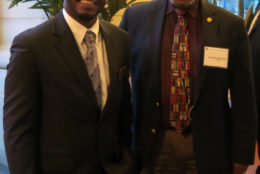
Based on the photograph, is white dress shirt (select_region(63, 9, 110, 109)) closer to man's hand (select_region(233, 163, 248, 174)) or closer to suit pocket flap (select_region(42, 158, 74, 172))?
suit pocket flap (select_region(42, 158, 74, 172))

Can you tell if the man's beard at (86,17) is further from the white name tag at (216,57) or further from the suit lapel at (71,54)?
the white name tag at (216,57)

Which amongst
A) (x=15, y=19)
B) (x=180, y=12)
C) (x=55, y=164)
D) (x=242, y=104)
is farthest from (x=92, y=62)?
(x=15, y=19)

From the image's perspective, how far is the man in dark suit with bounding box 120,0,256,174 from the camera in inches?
53.7

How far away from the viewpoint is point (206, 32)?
1.37 meters

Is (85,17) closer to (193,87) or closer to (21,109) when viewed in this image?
(21,109)

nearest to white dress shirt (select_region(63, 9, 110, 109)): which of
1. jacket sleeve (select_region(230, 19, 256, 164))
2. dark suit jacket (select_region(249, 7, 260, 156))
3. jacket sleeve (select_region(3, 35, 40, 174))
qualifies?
jacket sleeve (select_region(3, 35, 40, 174))

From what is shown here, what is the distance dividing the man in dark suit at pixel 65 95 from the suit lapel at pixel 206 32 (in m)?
0.38

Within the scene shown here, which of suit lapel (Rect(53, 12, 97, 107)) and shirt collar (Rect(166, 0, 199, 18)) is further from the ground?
shirt collar (Rect(166, 0, 199, 18))

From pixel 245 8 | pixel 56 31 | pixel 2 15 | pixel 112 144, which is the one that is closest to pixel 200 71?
pixel 112 144

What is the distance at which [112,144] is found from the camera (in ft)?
4.17

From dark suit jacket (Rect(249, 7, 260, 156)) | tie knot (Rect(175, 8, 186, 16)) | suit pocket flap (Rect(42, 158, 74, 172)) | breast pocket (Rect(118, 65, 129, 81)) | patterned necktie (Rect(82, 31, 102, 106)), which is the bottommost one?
suit pocket flap (Rect(42, 158, 74, 172))

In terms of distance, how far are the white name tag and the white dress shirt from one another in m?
0.50

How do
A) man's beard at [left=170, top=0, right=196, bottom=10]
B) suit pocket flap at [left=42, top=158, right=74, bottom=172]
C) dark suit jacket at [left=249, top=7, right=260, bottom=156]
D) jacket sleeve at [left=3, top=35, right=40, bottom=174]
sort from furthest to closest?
dark suit jacket at [left=249, top=7, right=260, bottom=156] < man's beard at [left=170, top=0, right=196, bottom=10] < suit pocket flap at [left=42, top=158, right=74, bottom=172] < jacket sleeve at [left=3, top=35, right=40, bottom=174]

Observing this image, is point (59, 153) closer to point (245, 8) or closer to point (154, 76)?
point (154, 76)
